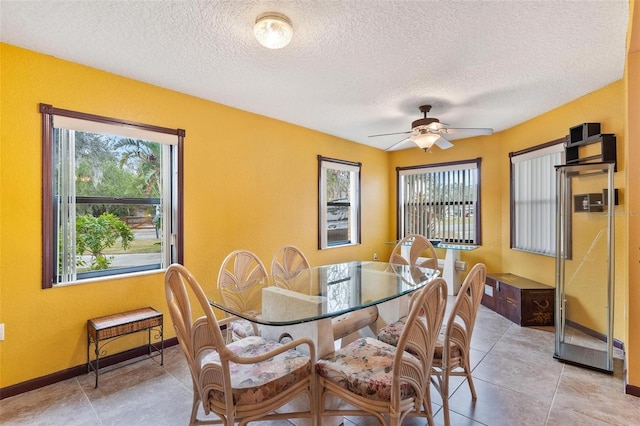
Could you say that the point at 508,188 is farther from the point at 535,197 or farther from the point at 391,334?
the point at 391,334

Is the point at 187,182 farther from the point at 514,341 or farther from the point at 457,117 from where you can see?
the point at 514,341

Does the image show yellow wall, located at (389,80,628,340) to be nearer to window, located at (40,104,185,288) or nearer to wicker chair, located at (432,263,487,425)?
wicker chair, located at (432,263,487,425)

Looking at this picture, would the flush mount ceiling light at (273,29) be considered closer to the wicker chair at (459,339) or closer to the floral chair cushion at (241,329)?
the wicker chair at (459,339)

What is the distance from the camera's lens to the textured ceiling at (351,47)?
72.8 inches

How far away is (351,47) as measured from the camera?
7.42ft

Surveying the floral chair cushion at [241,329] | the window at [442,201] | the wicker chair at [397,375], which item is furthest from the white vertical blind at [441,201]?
the floral chair cushion at [241,329]

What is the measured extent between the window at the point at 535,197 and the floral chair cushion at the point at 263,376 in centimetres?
364

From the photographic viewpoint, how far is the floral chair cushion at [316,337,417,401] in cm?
148

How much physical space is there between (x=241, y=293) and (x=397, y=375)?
53.6 inches

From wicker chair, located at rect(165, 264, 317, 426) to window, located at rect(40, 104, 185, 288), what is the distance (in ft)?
5.34

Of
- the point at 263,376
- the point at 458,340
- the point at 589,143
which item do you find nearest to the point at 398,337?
the point at 458,340

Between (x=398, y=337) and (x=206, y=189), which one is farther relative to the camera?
(x=206, y=189)

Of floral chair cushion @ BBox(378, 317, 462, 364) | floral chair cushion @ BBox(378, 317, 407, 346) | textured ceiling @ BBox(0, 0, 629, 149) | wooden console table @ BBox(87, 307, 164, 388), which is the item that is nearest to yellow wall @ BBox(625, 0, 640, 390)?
textured ceiling @ BBox(0, 0, 629, 149)

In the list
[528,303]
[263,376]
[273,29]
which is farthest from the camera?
[528,303]
